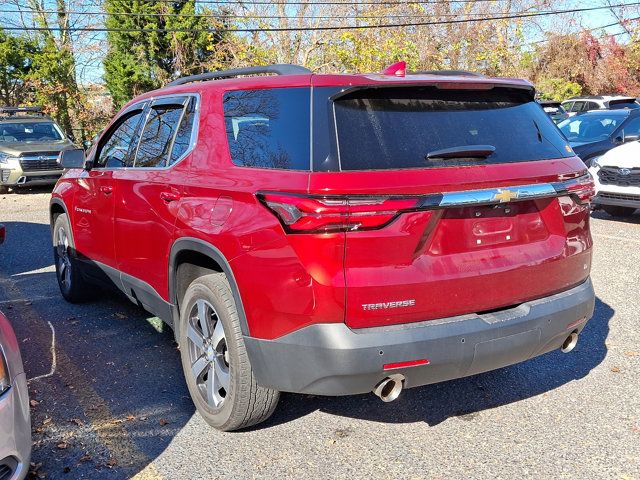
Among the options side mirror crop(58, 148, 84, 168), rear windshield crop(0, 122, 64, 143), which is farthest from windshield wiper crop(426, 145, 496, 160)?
rear windshield crop(0, 122, 64, 143)

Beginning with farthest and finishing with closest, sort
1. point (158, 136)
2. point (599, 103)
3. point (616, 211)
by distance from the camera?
1. point (599, 103)
2. point (616, 211)
3. point (158, 136)

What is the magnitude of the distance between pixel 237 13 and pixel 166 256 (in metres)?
24.3

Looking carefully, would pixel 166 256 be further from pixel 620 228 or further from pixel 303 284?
pixel 620 228

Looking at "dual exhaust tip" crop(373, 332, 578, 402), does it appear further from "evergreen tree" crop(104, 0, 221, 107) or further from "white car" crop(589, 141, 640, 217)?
"evergreen tree" crop(104, 0, 221, 107)

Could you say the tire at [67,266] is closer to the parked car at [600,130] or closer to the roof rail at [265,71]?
the roof rail at [265,71]

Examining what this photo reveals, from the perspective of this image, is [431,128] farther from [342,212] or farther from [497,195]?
[342,212]

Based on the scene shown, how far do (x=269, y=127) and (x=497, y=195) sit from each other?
1.14 m

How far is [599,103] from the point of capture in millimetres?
20562

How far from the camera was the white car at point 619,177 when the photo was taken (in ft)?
31.0

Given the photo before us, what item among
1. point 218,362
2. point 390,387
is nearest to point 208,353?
point 218,362

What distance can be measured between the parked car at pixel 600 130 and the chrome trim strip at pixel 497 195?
791 centimetres

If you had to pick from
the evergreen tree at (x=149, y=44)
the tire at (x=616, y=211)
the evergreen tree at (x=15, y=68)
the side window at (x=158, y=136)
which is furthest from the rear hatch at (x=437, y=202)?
the evergreen tree at (x=15, y=68)

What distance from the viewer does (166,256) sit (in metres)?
3.79

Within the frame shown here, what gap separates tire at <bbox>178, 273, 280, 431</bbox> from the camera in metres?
3.13
